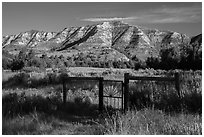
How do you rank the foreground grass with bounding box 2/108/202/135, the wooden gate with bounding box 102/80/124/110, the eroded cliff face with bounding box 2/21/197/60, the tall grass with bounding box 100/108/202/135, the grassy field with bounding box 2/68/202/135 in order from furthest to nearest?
the eroded cliff face with bounding box 2/21/197/60, the wooden gate with bounding box 102/80/124/110, the grassy field with bounding box 2/68/202/135, the foreground grass with bounding box 2/108/202/135, the tall grass with bounding box 100/108/202/135

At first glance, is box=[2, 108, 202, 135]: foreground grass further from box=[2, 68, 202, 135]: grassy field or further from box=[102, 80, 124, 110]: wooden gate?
box=[102, 80, 124, 110]: wooden gate

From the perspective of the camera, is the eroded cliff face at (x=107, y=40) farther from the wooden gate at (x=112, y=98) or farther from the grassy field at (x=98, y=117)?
the grassy field at (x=98, y=117)

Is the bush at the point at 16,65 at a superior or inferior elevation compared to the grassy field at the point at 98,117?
superior

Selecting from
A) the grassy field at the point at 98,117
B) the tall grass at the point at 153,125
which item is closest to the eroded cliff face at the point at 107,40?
the grassy field at the point at 98,117

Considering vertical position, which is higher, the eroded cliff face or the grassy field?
the eroded cliff face

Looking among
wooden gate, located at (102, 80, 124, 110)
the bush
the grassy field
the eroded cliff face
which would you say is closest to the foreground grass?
the grassy field

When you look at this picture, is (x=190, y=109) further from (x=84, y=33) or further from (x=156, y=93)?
(x=84, y=33)

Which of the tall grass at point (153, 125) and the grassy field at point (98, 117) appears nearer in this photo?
the tall grass at point (153, 125)
